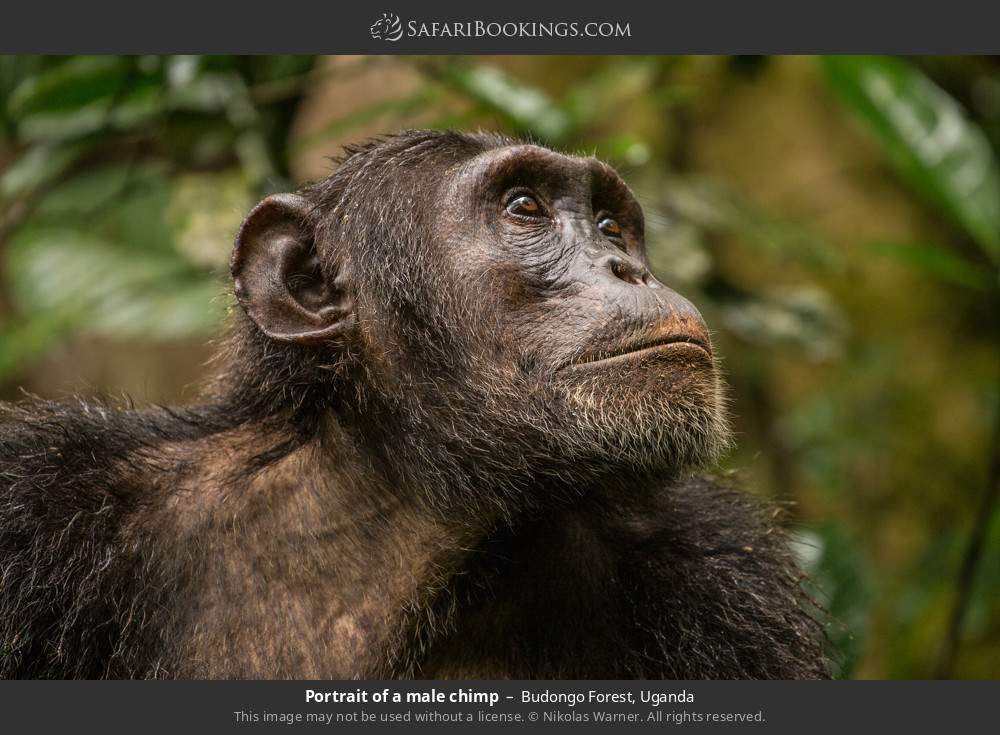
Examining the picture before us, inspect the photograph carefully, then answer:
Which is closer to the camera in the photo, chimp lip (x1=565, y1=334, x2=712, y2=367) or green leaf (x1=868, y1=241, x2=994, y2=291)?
chimp lip (x1=565, y1=334, x2=712, y2=367)

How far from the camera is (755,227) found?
20.3ft

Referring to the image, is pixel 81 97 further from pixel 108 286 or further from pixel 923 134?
pixel 923 134

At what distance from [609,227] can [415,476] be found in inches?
44.8

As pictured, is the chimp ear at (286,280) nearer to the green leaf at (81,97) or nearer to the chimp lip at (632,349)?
the chimp lip at (632,349)

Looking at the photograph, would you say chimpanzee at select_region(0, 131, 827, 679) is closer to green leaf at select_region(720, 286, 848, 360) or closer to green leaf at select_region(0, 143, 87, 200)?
green leaf at select_region(0, 143, 87, 200)

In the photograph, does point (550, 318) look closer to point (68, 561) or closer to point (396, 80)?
point (68, 561)

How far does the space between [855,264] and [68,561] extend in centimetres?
867

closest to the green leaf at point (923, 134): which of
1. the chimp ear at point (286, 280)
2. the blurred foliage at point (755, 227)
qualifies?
the blurred foliage at point (755, 227)

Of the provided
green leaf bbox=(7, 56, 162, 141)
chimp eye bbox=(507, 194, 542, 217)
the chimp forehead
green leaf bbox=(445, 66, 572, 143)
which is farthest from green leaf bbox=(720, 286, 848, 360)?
green leaf bbox=(7, 56, 162, 141)

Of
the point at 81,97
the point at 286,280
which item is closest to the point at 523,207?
the point at 286,280

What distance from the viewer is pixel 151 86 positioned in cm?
496

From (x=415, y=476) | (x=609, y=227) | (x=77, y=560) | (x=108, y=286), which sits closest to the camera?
(x=77, y=560)

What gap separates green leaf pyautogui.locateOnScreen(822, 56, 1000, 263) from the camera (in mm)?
4145

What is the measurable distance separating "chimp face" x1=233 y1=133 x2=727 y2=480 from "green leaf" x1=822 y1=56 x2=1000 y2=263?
1.24 m
